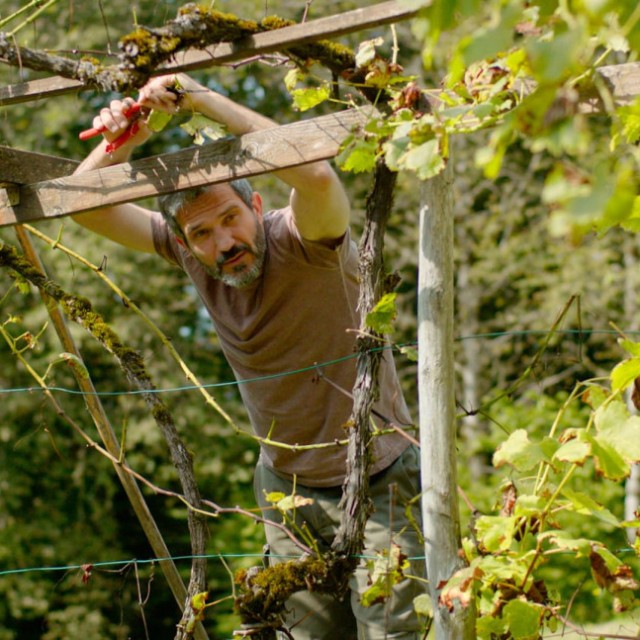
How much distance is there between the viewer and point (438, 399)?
2012mm

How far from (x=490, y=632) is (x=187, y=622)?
0.89 meters

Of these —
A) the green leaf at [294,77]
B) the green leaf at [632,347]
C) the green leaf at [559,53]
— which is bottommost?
the green leaf at [632,347]

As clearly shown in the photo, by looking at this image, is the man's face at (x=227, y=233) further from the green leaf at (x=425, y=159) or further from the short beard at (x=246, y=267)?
the green leaf at (x=425, y=159)

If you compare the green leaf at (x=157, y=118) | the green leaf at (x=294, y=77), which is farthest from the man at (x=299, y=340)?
the green leaf at (x=294, y=77)

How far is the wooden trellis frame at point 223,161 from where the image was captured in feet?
5.99

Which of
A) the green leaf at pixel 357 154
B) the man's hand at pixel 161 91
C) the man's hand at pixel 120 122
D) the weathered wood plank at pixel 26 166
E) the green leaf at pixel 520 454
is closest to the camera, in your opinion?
the green leaf at pixel 520 454

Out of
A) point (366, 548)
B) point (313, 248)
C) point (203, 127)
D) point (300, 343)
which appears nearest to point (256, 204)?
point (313, 248)

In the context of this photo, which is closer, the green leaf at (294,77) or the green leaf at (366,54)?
the green leaf at (366,54)

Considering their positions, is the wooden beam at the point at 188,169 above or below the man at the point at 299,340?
above

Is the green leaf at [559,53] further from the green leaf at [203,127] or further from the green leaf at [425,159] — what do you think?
the green leaf at [203,127]

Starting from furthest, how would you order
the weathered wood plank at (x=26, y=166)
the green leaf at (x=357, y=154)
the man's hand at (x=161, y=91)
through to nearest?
the weathered wood plank at (x=26, y=166) < the man's hand at (x=161, y=91) < the green leaf at (x=357, y=154)

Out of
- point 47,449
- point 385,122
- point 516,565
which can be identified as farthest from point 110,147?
point 47,449

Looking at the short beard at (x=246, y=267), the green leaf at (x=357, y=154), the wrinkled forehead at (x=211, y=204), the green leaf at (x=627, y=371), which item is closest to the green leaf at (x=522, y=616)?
the green leaf at (x=627, y=371)

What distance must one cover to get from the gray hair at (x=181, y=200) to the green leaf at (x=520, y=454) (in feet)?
3.90
